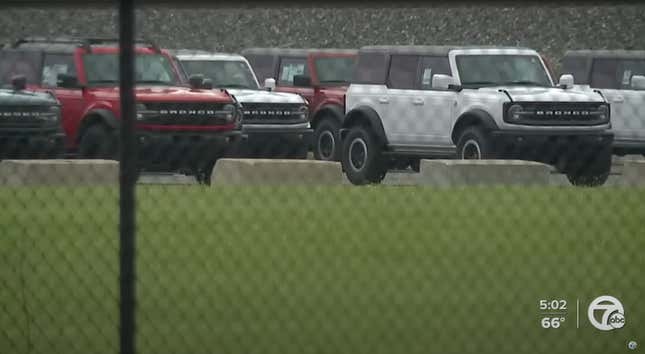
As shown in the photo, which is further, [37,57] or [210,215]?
[37,57]

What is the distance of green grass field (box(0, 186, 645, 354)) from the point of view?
318 inches

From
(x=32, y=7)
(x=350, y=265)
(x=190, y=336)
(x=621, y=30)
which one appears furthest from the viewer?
(x=621, y=30)

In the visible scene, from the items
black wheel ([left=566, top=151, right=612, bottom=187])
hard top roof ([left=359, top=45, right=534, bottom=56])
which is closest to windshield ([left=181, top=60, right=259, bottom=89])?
hard top roof ([left=359, top=45, right=534, bottom=56])

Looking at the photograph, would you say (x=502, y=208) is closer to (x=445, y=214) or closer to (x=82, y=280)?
(x=445, y=214)

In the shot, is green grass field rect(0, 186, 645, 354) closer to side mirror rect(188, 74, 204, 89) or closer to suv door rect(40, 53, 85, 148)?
suv door rect(40, 53, 85, 148)

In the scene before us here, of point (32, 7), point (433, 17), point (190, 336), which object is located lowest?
point (433, 17)

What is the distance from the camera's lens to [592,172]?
1973cm

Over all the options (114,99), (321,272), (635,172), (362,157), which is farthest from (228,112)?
(321,272)

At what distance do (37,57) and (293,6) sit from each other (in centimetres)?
1462

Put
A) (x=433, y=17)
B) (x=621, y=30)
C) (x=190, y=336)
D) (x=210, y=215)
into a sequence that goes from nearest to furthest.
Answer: (x=190, y=336) < (x=210, y=215) < (x=621, y=30) < (x=433, y=17)

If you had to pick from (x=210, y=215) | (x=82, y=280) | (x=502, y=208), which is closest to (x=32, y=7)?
(x=82, y=280)

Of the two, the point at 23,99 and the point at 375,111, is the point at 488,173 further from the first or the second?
the point at 23,99

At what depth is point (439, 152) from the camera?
20.6m

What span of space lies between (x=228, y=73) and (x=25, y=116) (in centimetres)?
640
